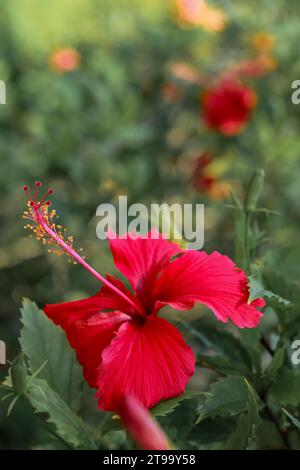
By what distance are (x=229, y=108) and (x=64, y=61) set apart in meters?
0.79

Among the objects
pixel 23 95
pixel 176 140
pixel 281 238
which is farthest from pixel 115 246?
pixel 23 95

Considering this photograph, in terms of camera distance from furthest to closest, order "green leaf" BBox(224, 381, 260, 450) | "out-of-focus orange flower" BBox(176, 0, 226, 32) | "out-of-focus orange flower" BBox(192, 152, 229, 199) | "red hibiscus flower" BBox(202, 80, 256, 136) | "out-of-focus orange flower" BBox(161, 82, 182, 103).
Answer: "out-of-focus orange flower" BBox(176, 0, 226, 32), "out-of-focus orange flower" BBox(161, 82, 182, 103), "out-of-focus orange flower" BBox(192, 152, 229, 199), "red hibiscus flower" BBox(202, 80, 256, 136), "green leaf" BBox(224, 381, 260, 450)

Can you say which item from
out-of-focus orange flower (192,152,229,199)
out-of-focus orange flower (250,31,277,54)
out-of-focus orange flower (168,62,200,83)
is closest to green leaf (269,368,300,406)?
out-of-focus orange flower (192,152,229,199)

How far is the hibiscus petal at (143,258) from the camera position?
0.87m

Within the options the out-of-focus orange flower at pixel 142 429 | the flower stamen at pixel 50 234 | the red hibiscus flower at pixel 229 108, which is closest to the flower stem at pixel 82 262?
the flower stamen at pixel 50 234

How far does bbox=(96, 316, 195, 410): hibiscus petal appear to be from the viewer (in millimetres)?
699

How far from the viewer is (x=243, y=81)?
8.10ft

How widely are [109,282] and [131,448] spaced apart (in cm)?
25

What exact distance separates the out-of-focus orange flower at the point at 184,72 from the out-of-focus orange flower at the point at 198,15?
12.2 inches

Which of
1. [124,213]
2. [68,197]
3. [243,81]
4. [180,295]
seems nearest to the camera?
[180,295]

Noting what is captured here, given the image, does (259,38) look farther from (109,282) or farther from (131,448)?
(131,448)

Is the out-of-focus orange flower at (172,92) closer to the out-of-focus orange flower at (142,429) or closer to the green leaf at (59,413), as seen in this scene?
the green leaf at (59,413)

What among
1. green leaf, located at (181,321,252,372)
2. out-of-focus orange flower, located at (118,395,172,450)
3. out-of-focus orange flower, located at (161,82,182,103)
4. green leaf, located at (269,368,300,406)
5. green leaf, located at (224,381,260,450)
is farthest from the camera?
out-of-focus orange flower, located at (161,82,182,103)

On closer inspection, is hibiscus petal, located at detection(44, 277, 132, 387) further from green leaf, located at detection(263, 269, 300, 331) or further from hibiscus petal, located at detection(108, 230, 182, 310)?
green leaf, located at detection(263, 269, 300, 331)
